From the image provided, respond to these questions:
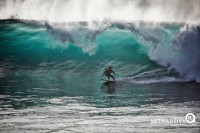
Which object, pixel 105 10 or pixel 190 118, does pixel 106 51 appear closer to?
pixel 105 10

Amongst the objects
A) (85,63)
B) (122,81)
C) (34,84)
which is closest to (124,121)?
(122,81)

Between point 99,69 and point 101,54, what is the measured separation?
0.45 feet

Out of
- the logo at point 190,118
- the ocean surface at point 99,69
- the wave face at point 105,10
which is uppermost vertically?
the wave face at point 105,10

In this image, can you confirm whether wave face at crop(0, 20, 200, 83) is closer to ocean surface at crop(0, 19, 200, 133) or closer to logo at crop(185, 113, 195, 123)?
ocean surface at crop(0, 19, 200, 133)

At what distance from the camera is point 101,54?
3.57 meters

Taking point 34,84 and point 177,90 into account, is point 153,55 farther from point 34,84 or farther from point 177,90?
point 34,84

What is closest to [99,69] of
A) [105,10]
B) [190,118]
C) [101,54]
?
[101,54]

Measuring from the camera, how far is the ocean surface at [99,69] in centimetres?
342

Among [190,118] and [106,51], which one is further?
[106,51]

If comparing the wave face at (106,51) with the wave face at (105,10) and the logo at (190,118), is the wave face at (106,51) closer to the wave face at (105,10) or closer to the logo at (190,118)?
the wave face at (105,10)

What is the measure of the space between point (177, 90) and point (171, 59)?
0.94 ft

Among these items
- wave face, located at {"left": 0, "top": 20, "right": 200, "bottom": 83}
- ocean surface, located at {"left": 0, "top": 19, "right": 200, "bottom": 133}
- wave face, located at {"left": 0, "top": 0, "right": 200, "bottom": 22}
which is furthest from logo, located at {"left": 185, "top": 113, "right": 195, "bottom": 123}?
A: wave face, located at {"left": 0, "top": 0, "right": 200, "bottom": 22}

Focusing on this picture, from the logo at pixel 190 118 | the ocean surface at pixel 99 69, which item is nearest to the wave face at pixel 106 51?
the ocean surface at pixel 99 69

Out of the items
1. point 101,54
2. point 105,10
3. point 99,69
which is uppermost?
point 105,10
